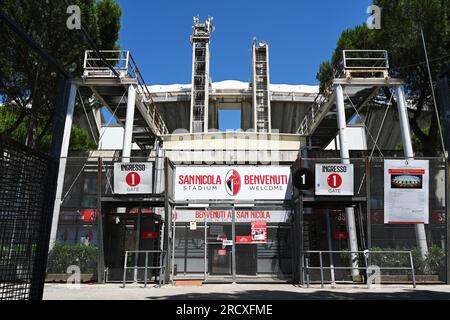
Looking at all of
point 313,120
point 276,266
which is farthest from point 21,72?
point 313,120

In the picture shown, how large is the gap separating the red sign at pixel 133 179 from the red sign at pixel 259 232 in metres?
4.20

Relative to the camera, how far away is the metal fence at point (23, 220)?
12.7ft

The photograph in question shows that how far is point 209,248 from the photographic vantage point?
14.7 meters

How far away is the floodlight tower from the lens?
41.3 metres

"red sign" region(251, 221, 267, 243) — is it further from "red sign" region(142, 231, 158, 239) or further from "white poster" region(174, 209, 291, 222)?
"red sign" region(142, 231, 158, 239)

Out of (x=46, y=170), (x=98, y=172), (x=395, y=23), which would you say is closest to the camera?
(x=46, y=170)

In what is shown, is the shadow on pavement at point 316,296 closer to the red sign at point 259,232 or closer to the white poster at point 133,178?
the red sign at point 259,232

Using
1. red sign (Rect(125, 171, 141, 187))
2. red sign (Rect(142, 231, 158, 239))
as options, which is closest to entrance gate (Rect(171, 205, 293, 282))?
red sign (Rect(142, 231, 158, 239))

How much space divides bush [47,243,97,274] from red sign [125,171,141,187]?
7.66 feet

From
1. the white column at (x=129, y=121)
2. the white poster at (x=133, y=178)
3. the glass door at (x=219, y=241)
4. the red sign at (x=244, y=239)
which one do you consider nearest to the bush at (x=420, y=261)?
the red sign at (x=244, y=239)

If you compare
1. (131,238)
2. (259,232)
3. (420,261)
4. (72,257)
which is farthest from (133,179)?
(420,261)
